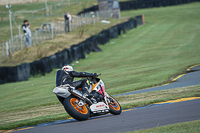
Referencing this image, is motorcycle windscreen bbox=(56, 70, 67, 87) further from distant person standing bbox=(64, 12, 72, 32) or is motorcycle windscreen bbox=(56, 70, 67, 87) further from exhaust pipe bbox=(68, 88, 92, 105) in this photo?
distant person standing bbox=(64, 12, 72, 32)

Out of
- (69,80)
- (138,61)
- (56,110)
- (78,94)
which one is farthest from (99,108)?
(138,61)

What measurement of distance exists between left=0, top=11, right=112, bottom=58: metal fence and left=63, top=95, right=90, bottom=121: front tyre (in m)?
19.4

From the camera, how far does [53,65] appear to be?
964 inches

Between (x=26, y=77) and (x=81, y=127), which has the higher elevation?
(x=81, y=127)

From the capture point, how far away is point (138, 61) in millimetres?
25344

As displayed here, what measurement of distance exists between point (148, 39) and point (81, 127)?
2852 cm

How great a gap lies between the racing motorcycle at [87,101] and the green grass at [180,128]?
2.17m

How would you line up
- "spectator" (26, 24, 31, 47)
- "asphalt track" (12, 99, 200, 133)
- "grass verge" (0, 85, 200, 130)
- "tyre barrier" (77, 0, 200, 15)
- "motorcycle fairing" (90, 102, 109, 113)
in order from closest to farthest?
1. "asphalt track" (12, 99, 200, 133)
2. "motorcycle fairing" (90, 102, 109, 113)
3. "grass verge" (0, 85, 200, 130)
4. "spectator" (26, 24, 31, 47)
5. "tyre barrier" (77, 0, 200, 15)

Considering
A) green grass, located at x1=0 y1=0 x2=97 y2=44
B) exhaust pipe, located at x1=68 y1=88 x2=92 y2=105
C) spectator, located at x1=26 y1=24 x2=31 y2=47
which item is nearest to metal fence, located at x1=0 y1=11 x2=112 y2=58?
spectator, located at x1=26 y1=24 x2=31 y2=47

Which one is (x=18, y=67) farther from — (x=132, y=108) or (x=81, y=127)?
(x=81, y=127)

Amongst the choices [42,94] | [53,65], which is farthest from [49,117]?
[53,65]

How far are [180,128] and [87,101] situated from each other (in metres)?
2.86

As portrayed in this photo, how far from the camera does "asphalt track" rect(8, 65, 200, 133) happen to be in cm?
765

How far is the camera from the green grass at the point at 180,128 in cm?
656
